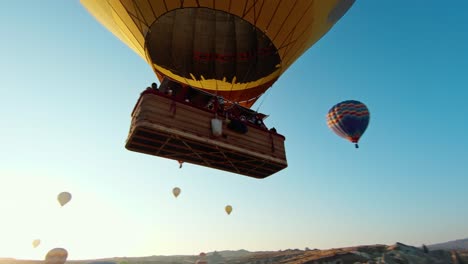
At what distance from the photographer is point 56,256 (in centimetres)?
3375

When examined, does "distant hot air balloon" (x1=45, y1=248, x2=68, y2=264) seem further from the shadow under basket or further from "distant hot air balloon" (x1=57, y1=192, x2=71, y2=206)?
Answer: the shadow under basket

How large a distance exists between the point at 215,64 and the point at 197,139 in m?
4.55

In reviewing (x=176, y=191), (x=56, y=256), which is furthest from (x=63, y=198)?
(x=176, y=191)

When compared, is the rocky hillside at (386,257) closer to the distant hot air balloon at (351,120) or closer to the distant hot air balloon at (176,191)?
the distant hot air balloon at (351,120)

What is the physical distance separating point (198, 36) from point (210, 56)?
0.87 metres

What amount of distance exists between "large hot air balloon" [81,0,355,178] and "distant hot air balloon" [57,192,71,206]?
19.9 meters

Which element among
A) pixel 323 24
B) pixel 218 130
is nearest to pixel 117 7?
pixel 218 130

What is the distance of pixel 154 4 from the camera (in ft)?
30.5

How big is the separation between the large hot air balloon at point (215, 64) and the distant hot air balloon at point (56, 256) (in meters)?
32.2

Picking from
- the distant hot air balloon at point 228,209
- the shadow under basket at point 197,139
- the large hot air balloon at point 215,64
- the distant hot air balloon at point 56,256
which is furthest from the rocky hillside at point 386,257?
the shadow under basket at point 197,139

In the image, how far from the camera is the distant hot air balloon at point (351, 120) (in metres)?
26.4

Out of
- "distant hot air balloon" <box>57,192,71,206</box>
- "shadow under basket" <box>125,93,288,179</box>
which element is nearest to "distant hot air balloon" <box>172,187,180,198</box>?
"distant hot air balloon" <box>57,192,71,206</box>

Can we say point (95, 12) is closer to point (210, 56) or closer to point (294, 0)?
point (210, 56)

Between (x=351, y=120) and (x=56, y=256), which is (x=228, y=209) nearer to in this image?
(x=351, y=120)
